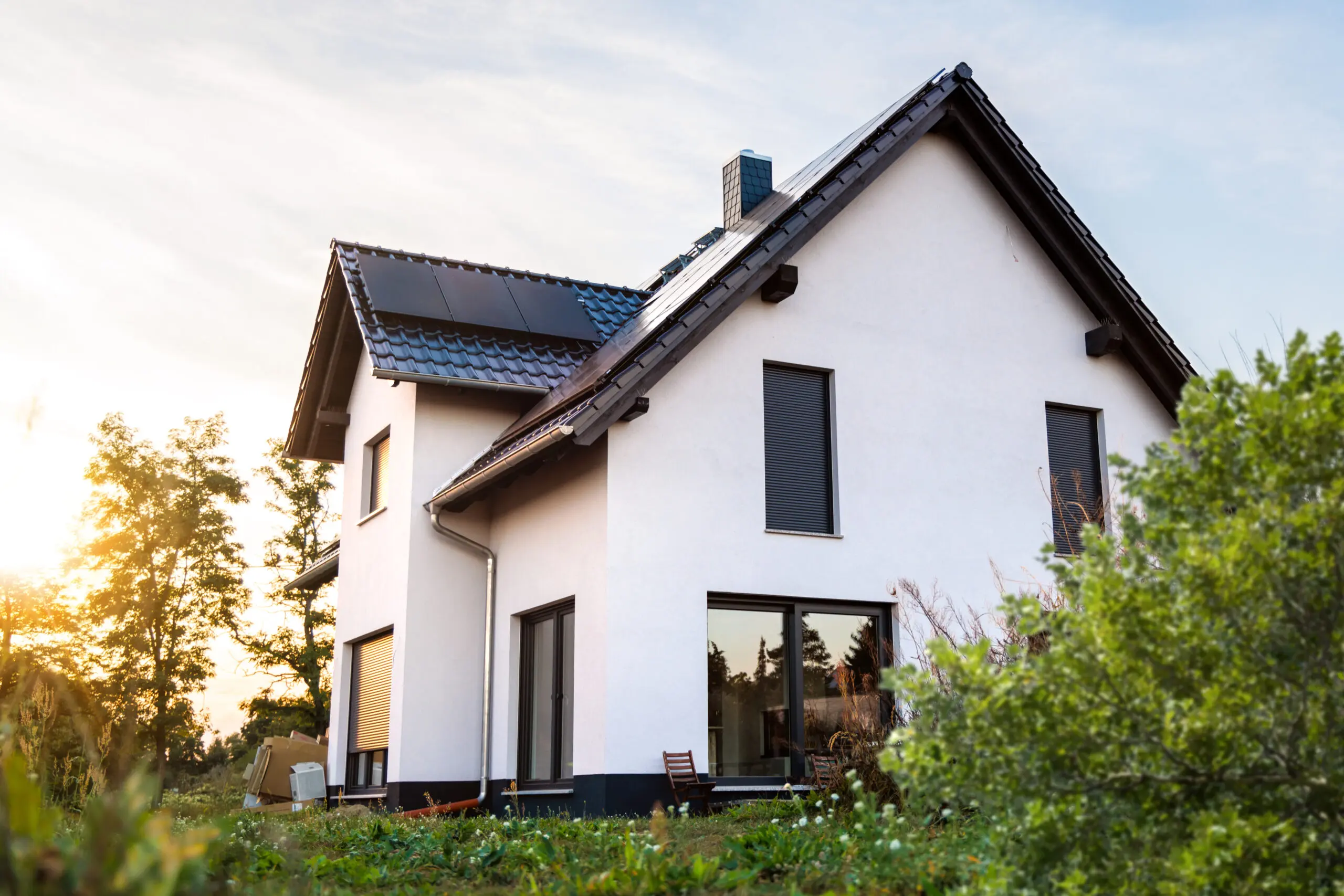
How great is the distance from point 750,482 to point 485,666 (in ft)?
11.4

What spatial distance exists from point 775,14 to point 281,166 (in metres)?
5.43

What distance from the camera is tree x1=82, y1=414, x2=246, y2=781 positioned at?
2805 cm

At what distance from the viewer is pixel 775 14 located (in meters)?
11.9

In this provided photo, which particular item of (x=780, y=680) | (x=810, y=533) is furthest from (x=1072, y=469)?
(x=780, y=680)

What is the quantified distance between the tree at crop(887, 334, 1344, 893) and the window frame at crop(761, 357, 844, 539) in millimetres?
7579

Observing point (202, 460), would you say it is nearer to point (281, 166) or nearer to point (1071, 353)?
point (281, 166)

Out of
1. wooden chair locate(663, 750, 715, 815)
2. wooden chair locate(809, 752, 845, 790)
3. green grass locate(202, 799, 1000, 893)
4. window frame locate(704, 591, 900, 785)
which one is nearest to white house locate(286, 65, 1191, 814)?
window frame locate(704, 591, 900, 785)

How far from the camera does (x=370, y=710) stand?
14.1 metres

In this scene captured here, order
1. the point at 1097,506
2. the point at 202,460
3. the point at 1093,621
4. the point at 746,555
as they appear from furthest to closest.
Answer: the point at 202,460 → the point at 1097,506 → the point at 746,555 → the point at 1093,621

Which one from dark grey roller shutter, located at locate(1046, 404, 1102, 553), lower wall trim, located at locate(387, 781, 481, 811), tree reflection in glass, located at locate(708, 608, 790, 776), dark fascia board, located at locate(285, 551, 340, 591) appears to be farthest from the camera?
dark fascia board, located at locate(285, 551, 340, 591)

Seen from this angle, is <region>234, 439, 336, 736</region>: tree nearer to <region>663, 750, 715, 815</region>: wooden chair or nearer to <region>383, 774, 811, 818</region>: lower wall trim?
<region>383, 774, 811, 818</region>: lower wall trim

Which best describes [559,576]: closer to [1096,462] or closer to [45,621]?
[1096,462]

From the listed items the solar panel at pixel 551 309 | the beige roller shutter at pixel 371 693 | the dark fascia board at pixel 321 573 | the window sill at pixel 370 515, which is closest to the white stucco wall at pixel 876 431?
the solar panel at pixel 551 309

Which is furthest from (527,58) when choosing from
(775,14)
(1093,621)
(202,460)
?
(202,460)
